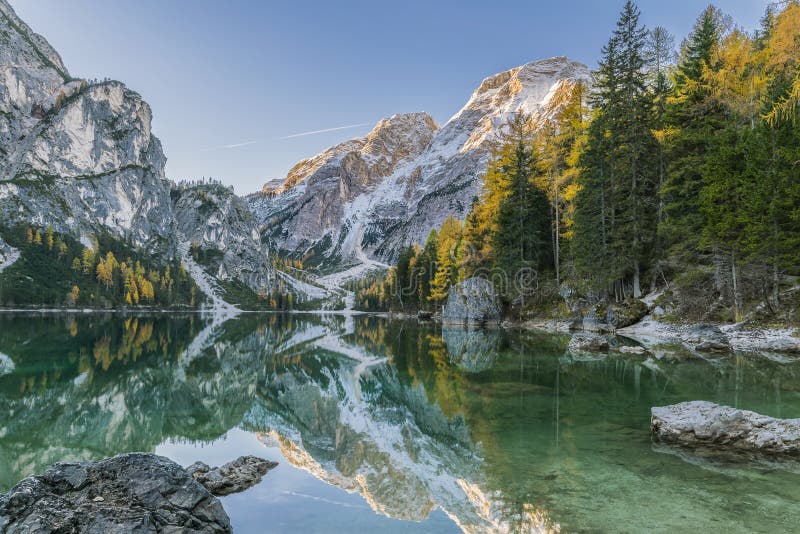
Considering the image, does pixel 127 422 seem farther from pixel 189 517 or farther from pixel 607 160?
pixel 607 160

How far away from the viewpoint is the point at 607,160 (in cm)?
3412

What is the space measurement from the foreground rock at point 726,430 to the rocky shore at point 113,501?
26.6ft

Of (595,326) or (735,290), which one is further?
(595,326)

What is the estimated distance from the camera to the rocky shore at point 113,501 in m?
4.50

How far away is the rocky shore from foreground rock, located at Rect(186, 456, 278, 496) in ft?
5.94

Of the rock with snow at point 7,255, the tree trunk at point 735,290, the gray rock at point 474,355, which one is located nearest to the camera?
the gray rock at point 474,355

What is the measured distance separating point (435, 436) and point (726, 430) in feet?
18.6

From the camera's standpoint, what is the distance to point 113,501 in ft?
16.2

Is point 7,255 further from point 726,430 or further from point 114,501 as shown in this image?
point 726,430

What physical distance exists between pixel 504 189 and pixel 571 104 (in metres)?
10.1

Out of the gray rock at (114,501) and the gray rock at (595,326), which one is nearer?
the gray rock at (114,501)

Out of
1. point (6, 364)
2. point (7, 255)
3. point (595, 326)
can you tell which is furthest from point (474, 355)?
point (7, 255)

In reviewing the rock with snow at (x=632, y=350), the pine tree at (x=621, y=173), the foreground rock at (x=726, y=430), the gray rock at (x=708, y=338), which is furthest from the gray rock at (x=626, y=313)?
the foreground rock at (x=726, y=430)

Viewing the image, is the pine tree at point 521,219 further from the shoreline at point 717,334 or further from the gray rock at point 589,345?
the gray rock at point 589,345
